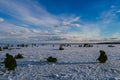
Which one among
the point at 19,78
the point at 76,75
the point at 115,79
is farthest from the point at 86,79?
the point at 19,78

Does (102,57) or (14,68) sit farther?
(102,57)

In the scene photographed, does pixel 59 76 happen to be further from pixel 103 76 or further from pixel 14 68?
pixel 14 68

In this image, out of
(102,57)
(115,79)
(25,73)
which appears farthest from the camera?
(102,57)

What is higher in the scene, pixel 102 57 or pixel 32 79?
pixel 102 57

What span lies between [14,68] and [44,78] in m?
3.32

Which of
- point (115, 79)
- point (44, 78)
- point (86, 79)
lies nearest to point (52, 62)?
point (44, 78)

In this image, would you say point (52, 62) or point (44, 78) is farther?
point (52, 62)

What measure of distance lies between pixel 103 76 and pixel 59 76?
116 inches

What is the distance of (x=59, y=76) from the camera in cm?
1029

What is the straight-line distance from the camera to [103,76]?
10.2 m

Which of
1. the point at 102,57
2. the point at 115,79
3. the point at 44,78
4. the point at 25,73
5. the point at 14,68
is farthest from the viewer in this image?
the point at 102,57

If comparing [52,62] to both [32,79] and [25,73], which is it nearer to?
[25,73]

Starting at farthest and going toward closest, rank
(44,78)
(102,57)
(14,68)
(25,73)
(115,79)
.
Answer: (102,57), (14,68), (25,73), (44,78), (115,79)

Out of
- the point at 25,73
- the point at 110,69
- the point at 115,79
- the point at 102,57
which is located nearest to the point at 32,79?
the point at 25,73
